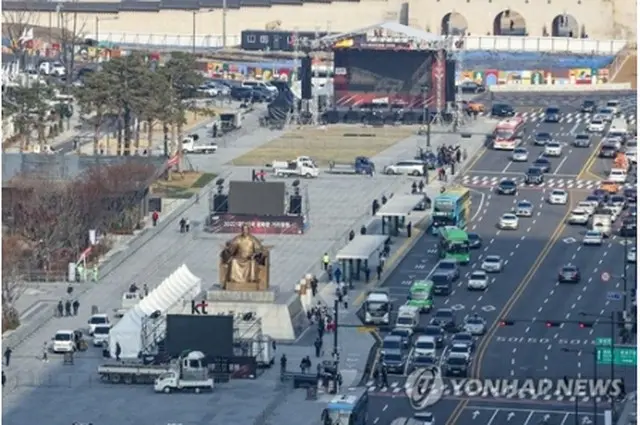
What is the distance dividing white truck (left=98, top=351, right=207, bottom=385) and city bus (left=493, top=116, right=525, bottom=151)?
5469cm

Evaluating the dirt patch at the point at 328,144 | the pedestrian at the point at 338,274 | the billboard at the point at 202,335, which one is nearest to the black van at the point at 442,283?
the pedestrian at the point at 338,274

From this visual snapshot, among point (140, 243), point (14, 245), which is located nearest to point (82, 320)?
A: point (14, 245)

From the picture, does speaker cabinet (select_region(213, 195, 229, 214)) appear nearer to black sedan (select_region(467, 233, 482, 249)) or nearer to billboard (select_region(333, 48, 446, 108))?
black sedan (select_region(467, 233, 482, 249))

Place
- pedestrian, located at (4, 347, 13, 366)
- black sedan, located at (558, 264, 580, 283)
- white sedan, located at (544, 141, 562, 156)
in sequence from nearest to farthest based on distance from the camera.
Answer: pedestrian, located at (4, 347, 13, 366), black sedan, located at (558, 264, 580, 283), white sedan, located at (544, 141, 562, 156)

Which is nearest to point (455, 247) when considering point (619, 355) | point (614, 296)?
point (614, 296)

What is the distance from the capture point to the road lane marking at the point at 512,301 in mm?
83312

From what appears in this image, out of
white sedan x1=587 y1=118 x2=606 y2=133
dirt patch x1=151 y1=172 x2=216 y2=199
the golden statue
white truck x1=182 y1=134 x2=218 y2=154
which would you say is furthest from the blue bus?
white sedan x1=587 y1=118 x2=606 y2=133

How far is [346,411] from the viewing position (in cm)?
7875

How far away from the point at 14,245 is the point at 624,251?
24.4 metres

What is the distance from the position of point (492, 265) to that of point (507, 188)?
19.7 meters

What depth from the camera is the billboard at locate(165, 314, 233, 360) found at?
8762cm

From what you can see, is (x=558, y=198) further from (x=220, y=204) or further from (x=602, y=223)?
(x=220, y=204)

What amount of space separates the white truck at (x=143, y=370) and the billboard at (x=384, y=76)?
67.1 meters

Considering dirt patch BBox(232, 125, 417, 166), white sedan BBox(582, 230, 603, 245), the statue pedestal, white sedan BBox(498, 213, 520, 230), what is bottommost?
white sedan BBox(582, 230, 603, 245)
